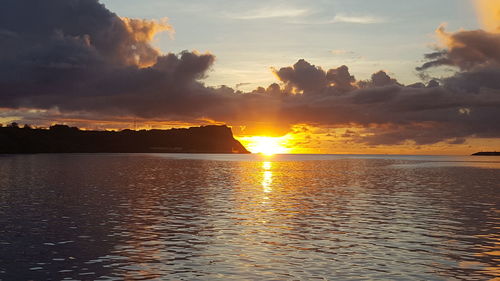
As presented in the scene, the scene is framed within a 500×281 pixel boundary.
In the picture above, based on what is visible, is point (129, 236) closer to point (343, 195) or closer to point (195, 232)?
point (195, 232)

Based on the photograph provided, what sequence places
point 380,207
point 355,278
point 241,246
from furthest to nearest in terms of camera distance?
point 380,207, point 241,246, point 355,278

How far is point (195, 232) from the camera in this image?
37344 mm

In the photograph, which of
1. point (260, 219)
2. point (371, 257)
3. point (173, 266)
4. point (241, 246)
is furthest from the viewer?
point (260, 219)

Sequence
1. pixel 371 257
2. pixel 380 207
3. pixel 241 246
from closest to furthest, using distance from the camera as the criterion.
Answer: pixel 371 257
pixel 241 246
pixel 380 207

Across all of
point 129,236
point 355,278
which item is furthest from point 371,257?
point 129,236

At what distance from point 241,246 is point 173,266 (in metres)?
6.59

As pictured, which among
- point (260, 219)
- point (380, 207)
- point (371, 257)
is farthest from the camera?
point (380, 207)

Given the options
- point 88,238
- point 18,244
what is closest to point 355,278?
point 88,238

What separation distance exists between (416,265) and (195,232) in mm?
16976

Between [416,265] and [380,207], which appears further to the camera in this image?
[380,207]

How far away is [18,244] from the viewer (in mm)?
31953

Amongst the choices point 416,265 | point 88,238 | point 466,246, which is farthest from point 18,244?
point 466,246

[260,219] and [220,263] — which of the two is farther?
[260,219]

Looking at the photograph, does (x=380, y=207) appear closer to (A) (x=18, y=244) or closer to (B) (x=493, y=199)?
(B) (x=493, y=199)
